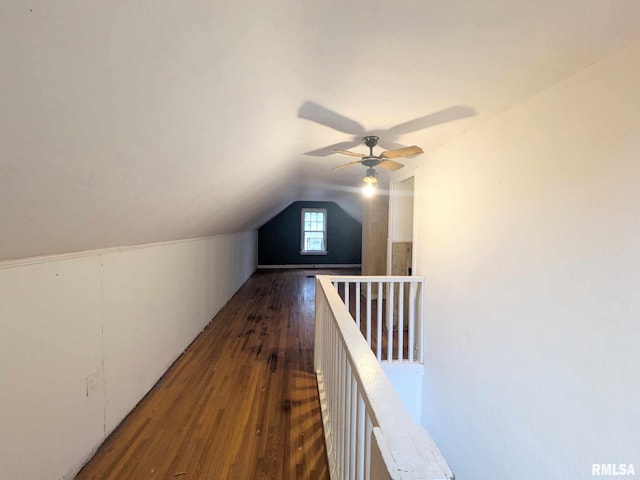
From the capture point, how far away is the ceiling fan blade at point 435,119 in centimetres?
195

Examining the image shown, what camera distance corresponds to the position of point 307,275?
27.8 ft

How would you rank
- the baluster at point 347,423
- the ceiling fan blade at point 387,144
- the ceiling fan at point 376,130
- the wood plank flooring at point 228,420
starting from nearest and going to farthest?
the baluster at point 347,423 → the wood plank flooring at point 228,420 → the ceiling fan at point 376,130 → the ceiling fan blade at point 387,144

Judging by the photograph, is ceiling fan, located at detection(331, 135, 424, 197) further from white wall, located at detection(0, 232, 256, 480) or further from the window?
the window

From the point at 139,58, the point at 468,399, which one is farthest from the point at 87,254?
the point at 468,399

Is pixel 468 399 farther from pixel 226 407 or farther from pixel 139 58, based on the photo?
pixel 139 58

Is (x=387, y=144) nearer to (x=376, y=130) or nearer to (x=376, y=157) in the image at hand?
(x=376, y=157)

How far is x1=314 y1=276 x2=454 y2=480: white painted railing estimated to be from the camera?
681 mm

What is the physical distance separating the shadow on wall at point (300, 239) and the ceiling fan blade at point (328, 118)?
24.4 ft

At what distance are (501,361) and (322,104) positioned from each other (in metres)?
2.00

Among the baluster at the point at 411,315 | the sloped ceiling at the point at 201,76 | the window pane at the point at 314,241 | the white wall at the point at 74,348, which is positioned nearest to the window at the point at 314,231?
the window pane at the point at 314,241

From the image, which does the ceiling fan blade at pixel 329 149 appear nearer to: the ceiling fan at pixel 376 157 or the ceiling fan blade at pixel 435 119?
the ceiling fan at pixel 376 157

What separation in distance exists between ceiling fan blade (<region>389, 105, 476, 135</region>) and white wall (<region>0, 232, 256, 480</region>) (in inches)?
87.4

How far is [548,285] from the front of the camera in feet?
5.56

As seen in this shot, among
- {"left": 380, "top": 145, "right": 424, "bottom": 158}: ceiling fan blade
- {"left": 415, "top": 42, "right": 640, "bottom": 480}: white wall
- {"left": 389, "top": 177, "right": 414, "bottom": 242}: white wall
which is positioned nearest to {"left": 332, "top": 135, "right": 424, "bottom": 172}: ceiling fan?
{"left": 380, "top": 145, "right": 424, "bottom": 158}: ceiling fan blade
